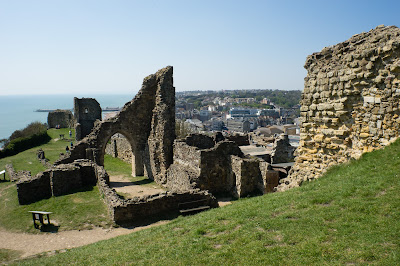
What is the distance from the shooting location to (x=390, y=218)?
17.2ft

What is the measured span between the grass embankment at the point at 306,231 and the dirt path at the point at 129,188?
9573mm

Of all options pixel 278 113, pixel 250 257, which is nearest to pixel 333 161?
pixel 250 257

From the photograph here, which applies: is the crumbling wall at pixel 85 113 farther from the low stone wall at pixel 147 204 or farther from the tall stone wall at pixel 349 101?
the tall stone wall at pixel 349 101

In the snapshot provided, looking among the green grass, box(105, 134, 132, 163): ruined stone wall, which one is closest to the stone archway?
the green grass

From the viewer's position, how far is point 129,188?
64.2 feet

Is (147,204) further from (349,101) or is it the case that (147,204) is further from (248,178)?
(349,101)

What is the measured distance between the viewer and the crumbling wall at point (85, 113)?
123 ft

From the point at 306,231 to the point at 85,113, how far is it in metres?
36.5

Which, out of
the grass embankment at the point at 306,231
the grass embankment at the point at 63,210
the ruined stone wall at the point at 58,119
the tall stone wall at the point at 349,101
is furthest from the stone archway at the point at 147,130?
the ruined stone wall at the point at 58,119

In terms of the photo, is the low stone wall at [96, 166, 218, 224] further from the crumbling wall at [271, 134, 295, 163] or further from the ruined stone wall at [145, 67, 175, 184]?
the crumbling wall at [271, 134, 295, 163]

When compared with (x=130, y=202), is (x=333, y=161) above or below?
above

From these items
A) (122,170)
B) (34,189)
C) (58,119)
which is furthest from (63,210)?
(58,119)

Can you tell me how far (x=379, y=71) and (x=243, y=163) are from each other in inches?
396

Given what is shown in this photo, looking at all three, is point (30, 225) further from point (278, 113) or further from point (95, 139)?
point (278, 113)
